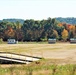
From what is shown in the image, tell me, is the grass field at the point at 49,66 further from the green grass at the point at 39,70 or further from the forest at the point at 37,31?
the forest at the point at 37,31

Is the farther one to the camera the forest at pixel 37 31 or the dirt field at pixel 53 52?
the forest at pixel 37 31

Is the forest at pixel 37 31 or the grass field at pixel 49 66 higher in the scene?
the grass field at pixel 49 66

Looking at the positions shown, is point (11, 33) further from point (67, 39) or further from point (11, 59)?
point (11, 59)

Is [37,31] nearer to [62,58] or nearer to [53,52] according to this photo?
[53,52]

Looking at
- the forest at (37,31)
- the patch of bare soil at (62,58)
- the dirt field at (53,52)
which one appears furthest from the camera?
the forest at (37,31)

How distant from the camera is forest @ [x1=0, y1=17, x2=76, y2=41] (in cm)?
11047

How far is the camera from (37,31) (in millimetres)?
116500

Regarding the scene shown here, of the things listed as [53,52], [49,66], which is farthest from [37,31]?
[49,66]

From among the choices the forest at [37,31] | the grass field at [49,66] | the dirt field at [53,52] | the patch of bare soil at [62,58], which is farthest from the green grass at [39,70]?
the forest at [37,31]

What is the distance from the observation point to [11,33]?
113375 mm

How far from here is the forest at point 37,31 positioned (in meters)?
110

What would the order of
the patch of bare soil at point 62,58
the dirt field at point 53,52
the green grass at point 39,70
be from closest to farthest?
the green grass at point 39,70
the patch of bare soil at point 62,58
the dirt field at point 53,52

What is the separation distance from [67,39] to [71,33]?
9.33 feet

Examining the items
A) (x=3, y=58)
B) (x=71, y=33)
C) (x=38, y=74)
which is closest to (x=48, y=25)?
(x=71, y=33)
